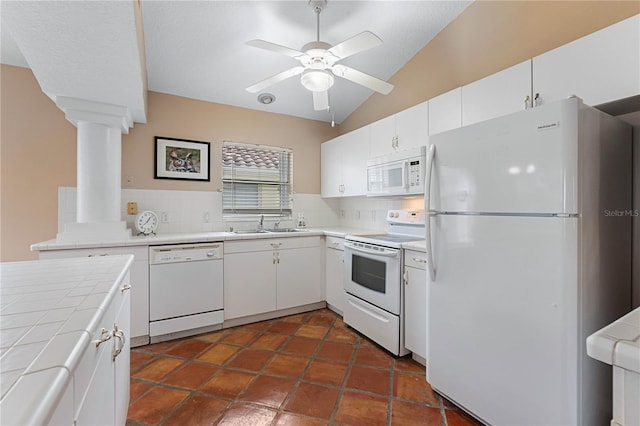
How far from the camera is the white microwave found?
8.28 ft

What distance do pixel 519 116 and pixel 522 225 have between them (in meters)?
0.54

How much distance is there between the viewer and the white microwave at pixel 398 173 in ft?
8.28

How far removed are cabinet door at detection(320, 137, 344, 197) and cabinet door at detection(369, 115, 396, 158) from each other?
1.98 feet

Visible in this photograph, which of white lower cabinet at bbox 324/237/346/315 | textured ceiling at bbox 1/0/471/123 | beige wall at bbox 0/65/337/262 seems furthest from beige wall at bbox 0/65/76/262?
white lower cabinet at bbox 324/237/346/315

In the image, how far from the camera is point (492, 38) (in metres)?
2.37

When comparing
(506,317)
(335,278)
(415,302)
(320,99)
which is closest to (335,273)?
(335,278)

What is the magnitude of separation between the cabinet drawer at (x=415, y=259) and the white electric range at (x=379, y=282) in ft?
0.16

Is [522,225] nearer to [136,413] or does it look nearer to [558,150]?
[558,150]

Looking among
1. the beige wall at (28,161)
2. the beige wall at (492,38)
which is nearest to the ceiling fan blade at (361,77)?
the beige wall at (492,38)

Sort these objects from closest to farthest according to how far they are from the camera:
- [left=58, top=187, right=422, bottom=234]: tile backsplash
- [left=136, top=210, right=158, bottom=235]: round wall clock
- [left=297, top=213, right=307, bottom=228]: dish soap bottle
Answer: [left=136, top=210, right=158, bottom=235]: round wall clock, [left=58, top=187, right=422, bottom=234]: tile backsplash, [left=297, top=213, right=307, bottom=228]: dish soap bottle

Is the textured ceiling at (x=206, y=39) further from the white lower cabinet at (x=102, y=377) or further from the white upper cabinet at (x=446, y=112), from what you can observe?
the white lower cabinet at (x=102, y=377)

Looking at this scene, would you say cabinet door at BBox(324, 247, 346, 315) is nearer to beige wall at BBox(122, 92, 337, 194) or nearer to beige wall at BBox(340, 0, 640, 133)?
beige wall at BBox(122, 92, 337, 194)

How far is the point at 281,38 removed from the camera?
2.60 meters

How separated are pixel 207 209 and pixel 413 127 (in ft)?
7.97
